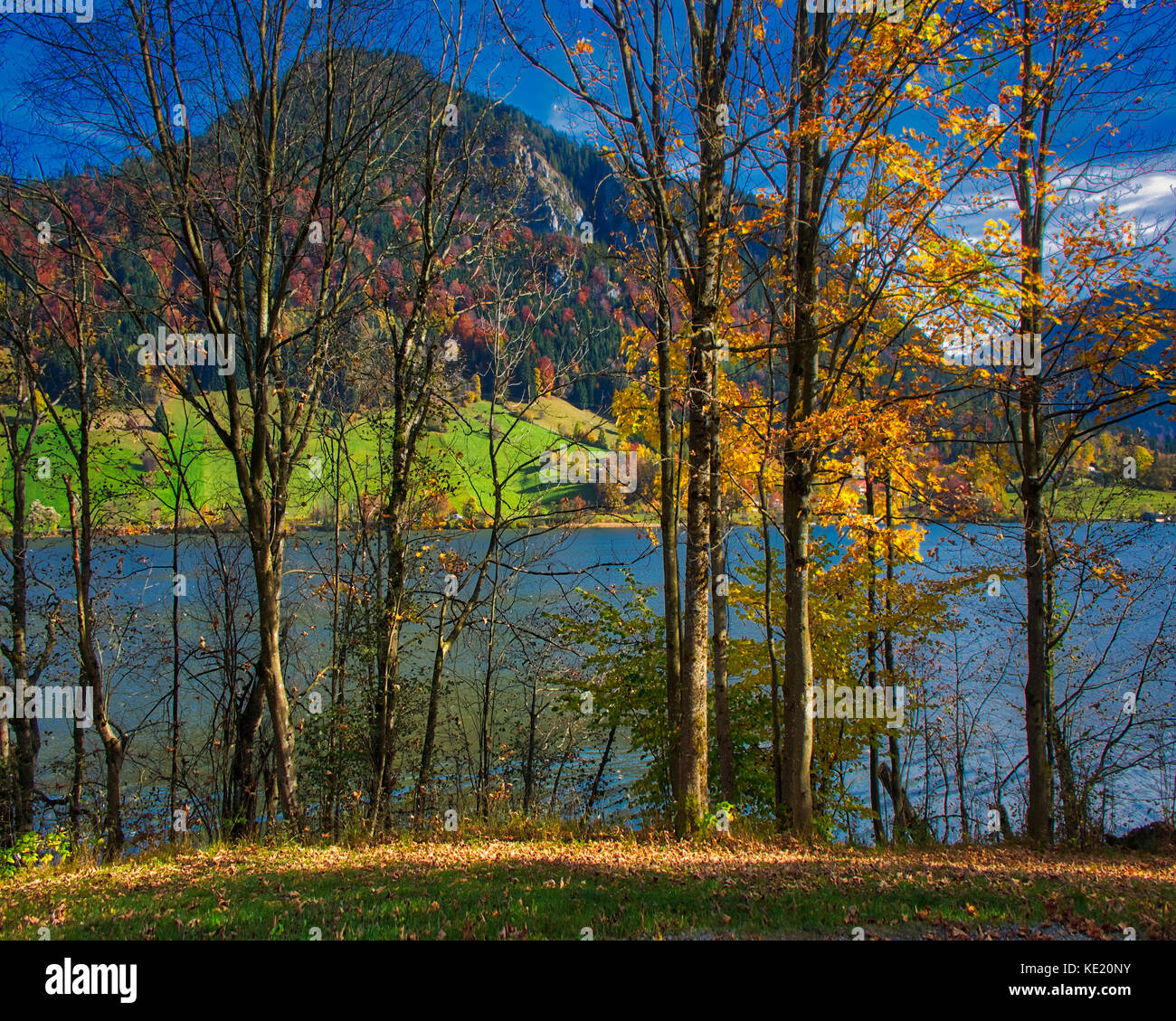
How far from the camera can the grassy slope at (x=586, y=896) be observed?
4.98 m

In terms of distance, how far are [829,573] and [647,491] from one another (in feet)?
13.1

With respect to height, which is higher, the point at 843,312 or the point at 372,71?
the point at 372,71

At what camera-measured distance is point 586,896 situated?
5.95m

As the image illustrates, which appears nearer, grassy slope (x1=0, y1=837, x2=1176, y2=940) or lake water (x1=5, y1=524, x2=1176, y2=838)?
grassy slope (x1=0, y1=837, x2=1176, y2=940)

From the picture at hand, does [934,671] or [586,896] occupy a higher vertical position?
[586,896]

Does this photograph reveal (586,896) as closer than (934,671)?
Yes

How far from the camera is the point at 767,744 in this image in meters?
23.3

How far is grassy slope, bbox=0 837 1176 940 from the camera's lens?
4.98 meters

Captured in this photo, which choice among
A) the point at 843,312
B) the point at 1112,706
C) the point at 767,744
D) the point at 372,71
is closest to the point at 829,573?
the point at 843,312

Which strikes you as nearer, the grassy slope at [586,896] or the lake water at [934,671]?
the grassy slope at [586,896]

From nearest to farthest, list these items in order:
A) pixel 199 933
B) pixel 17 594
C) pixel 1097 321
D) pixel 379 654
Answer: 1. pixel 199 933
2. pixel 1097 321
3. pixel 379 654
4. pixel 17 594

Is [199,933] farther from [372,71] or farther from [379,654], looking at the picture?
[372,71]

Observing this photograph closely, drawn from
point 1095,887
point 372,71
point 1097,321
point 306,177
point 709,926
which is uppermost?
point 372,71

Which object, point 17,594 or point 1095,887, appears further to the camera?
point 17,594
